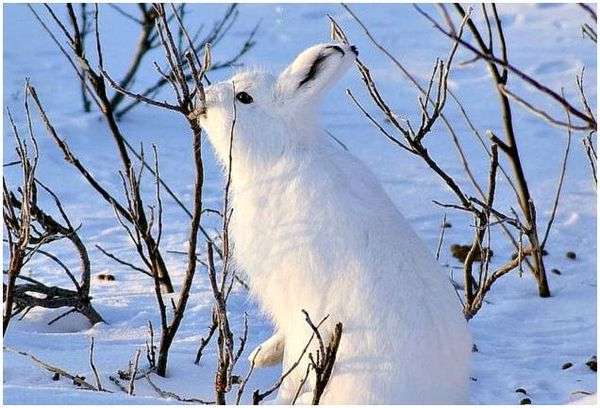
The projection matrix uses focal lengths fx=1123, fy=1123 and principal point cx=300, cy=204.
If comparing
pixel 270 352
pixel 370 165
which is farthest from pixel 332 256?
pixel 370 165

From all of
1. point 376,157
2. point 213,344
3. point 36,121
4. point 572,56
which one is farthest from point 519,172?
point 572,56

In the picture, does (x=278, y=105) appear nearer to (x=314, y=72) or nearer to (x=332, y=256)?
(x=314, y=72)

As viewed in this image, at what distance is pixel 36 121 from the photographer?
7.13m

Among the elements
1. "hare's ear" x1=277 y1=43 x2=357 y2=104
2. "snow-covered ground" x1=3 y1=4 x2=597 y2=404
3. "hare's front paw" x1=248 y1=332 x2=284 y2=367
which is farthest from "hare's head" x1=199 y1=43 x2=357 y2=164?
"snow-covered ground" x1=3 y1=4 x2=597 y2=404

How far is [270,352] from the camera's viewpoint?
2.88 metres

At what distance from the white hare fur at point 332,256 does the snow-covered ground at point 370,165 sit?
0.45 m

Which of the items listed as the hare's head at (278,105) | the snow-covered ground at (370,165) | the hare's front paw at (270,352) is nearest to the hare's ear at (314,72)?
the hare's head at (278,105)

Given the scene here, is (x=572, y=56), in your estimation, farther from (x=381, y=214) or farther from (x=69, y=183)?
(x=381, y=214)

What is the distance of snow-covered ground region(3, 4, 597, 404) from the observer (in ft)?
11.9

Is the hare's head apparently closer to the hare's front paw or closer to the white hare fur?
the white hare fur

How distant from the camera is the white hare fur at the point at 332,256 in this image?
8.35 ft

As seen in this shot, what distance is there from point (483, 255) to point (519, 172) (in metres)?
0.94

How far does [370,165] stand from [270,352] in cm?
391

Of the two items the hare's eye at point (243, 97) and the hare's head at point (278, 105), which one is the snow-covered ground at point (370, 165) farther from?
the hare's eye at point (243, 97)
